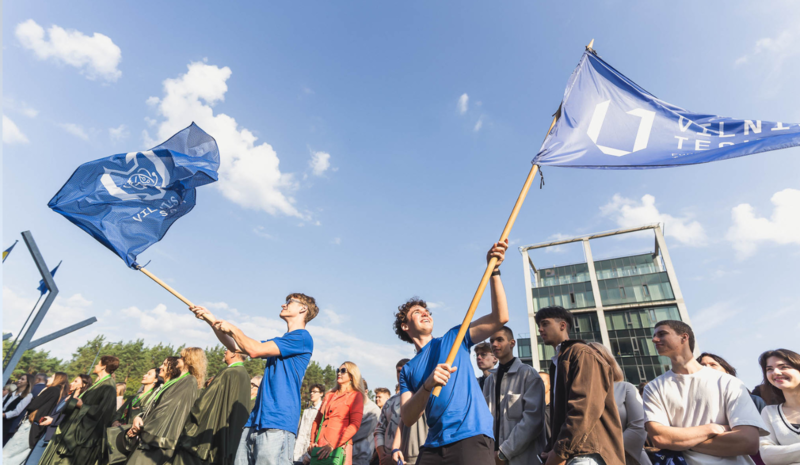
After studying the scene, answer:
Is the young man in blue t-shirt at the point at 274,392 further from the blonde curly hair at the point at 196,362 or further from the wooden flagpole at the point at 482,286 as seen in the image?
the blonde curly hair at the point at 196,362

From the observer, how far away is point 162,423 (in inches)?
213

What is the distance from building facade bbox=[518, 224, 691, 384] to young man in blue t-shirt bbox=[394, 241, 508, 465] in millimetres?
37498

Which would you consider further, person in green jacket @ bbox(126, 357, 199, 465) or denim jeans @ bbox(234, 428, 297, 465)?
person in green jacket @ bbox(126, 357, 199, 465)

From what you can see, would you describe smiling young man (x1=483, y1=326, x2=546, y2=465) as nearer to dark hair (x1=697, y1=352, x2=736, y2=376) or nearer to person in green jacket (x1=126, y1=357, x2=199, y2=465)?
dark hair (x1=697, y1=352, x2=736, y2=376)

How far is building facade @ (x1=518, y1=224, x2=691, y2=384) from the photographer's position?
3631 cm

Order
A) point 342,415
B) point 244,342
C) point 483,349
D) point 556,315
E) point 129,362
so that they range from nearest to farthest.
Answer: point 244,342 → point 556,315 → point 342,415 → point 483,349 → point 129,362

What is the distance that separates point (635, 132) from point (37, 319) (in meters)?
11.5

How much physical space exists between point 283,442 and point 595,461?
9.19 feet

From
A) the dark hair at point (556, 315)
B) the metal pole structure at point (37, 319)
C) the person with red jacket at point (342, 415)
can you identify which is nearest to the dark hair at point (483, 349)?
the person with red jacket at point (342, 415)

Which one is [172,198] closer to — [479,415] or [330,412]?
[330,412]

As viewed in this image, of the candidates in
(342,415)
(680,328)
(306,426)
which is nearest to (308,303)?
(342,415)

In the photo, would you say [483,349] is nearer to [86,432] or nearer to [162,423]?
[162,423]

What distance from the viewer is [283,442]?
3938mm

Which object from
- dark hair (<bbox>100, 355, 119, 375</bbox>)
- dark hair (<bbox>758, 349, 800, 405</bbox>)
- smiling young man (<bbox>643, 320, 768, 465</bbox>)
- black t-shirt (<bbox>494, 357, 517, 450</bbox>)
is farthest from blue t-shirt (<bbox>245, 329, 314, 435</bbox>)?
dark hair (<bbox>100, 355, 119, 375</bbox>)
